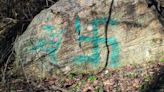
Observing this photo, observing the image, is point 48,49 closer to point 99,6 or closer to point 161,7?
point 99,6

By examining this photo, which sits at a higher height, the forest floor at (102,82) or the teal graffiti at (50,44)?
the teal graffiti at (50,44)

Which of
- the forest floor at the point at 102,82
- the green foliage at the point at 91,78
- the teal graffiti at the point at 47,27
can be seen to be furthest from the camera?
the teal graffiti at the point at 47,27

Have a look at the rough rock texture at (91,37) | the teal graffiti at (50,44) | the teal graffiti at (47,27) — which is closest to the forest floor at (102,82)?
the rough rock texture at (91,37)

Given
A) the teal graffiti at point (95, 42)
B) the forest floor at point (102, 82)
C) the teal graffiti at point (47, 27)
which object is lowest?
the forest floor at point (102, 82)

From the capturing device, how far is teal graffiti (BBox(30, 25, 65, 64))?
6090 mm

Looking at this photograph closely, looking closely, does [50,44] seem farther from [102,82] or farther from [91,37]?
[102,82]

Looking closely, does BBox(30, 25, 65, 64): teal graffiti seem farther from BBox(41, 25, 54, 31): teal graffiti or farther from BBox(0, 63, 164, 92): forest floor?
BBox(0, 63, 164, 92): forest floor

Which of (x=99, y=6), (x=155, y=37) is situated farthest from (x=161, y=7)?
(x=99, y=6)

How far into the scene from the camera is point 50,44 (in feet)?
20.1

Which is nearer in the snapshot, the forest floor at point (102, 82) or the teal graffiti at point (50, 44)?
the forest floor at point (102, 82)

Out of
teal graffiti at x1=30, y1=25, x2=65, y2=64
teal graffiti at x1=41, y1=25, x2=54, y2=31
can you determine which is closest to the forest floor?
teal graffiti at x1=30, y1=25, x2=65, y2=64

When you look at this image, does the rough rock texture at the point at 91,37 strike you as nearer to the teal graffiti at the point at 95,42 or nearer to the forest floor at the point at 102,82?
the teal graffiti at the point at 95,42

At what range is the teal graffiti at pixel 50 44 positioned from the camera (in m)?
6.09

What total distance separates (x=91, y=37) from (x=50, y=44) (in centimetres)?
68
